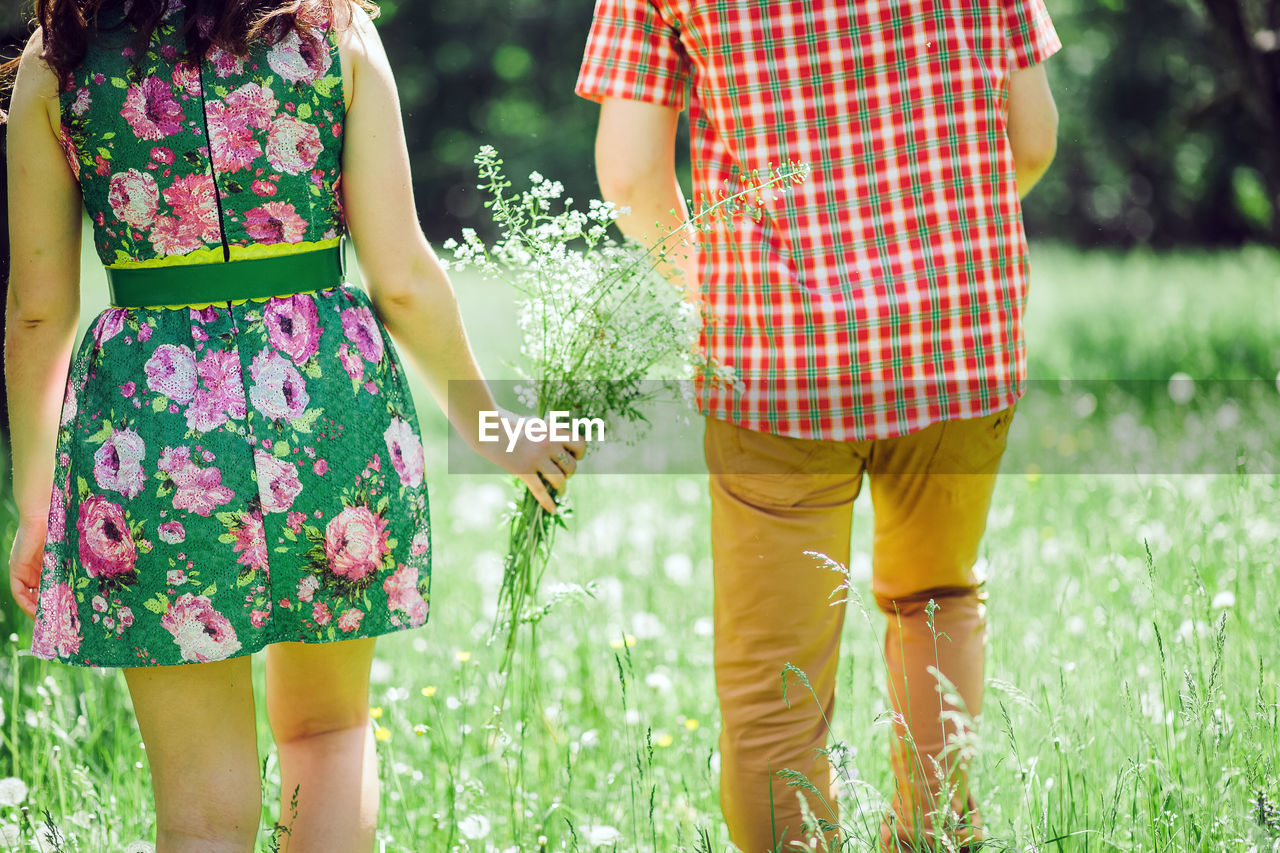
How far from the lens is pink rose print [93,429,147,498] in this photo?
5.41 feet

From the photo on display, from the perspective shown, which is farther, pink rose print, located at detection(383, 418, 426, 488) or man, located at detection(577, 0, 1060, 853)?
man, located at detection(577, 0, 1060, 853)

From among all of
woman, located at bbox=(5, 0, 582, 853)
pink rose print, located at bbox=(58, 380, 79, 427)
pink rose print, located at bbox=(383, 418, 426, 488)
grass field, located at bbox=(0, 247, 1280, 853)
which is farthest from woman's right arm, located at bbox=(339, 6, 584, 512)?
grass field, located at bbox=(0, 247, 1280, 853)

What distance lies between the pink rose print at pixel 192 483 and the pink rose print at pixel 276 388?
110mm

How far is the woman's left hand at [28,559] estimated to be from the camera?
180cm

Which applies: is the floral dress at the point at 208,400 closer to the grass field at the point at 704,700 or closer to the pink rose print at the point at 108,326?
the pink rose print at the point at 108,326

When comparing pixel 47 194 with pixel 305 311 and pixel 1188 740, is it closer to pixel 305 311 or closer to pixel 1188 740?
pixel 305 311

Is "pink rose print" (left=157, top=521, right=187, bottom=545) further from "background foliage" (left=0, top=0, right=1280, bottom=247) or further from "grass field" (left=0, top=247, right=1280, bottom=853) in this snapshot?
"background foliage" (left=0, top=0, right=1280, bottom=247)

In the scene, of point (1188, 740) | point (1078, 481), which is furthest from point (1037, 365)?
point (1188, 740)

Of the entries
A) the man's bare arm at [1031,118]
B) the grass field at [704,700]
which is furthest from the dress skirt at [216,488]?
the man's bare arm at [1031,118]

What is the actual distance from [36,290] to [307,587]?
0.56m

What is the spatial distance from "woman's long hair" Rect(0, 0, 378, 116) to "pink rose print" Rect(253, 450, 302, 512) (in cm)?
55

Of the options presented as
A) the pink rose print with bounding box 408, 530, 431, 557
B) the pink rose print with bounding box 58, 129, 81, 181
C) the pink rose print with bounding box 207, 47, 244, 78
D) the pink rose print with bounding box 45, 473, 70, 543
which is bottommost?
the pink rose print with bounding box 408, 530, 431, 557

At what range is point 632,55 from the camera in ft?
6.55

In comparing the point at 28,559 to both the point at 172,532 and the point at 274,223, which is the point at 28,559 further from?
the point at 274,223
